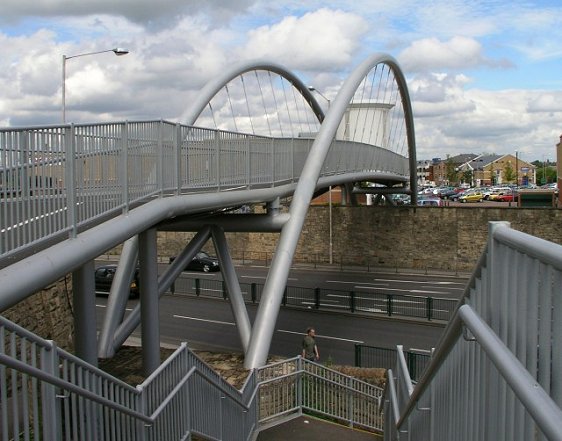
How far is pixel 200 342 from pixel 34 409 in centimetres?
1557

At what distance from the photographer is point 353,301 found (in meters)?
22.8

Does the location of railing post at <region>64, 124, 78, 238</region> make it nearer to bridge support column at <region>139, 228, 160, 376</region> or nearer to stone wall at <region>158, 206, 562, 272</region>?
bridge support column at <region>139, 228, 160, 376</region>

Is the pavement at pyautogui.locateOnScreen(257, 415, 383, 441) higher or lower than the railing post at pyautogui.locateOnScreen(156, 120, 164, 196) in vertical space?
lower

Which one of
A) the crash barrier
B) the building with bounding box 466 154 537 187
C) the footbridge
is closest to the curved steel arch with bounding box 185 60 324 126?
the footbridge

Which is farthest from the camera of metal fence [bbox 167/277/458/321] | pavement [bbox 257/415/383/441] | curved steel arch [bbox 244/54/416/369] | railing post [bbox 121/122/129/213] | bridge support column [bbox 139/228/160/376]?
metal fence [bbox 167/277/458/321]

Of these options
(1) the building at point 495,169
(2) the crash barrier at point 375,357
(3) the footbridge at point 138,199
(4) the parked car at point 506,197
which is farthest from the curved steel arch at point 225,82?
(1) the building at point 495,169

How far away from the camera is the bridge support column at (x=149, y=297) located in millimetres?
9031

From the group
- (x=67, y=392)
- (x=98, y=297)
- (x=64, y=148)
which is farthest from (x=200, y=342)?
(x=67, y=392)

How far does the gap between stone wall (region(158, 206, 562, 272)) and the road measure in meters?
7.71

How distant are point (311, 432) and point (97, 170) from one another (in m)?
6.33

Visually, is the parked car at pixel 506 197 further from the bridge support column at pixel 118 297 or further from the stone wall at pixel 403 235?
the bridge support column at pixel 118 297

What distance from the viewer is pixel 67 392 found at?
387 cm

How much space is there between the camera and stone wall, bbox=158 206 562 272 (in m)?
33.7

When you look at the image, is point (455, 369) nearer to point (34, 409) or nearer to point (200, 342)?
point (34, 409)
